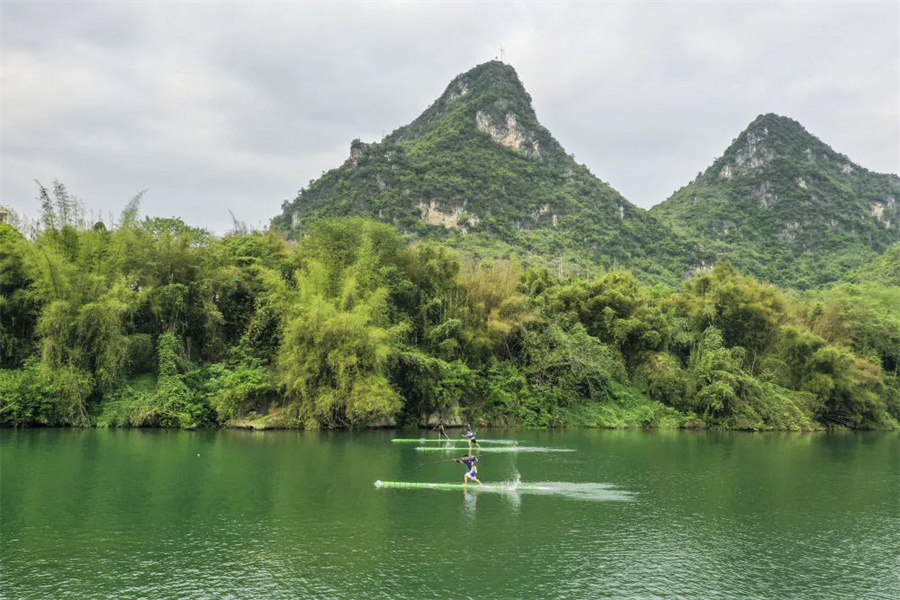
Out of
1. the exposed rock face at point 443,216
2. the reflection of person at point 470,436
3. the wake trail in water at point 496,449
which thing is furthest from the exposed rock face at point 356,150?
the wake trail in water at point 496,449

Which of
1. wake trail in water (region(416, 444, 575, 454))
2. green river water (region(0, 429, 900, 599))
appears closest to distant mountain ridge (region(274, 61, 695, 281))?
wake trail in water (region(416, 444, 575, 454))

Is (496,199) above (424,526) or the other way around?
above

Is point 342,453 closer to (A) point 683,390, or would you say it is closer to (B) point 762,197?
(A) point 683,390

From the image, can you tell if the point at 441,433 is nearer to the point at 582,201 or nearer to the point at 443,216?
the point at 443,216

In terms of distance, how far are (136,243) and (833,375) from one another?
4463 cm

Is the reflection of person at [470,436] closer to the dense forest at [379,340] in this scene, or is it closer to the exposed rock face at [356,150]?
the dense forest at [379,340]

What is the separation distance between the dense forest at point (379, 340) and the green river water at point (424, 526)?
6.61 metres

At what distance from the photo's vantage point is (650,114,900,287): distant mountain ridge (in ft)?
359

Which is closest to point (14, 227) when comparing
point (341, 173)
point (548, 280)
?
point (548, 280)

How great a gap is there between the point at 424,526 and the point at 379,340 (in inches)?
697

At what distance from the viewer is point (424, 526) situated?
13.7 m

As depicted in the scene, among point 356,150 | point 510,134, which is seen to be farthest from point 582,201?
point 356,150

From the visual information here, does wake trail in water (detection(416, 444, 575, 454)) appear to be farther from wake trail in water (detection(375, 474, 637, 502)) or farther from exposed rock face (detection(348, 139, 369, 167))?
exposed rock face (detection(348, 139, 369, 167))

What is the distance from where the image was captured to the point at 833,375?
4012 centimetres
